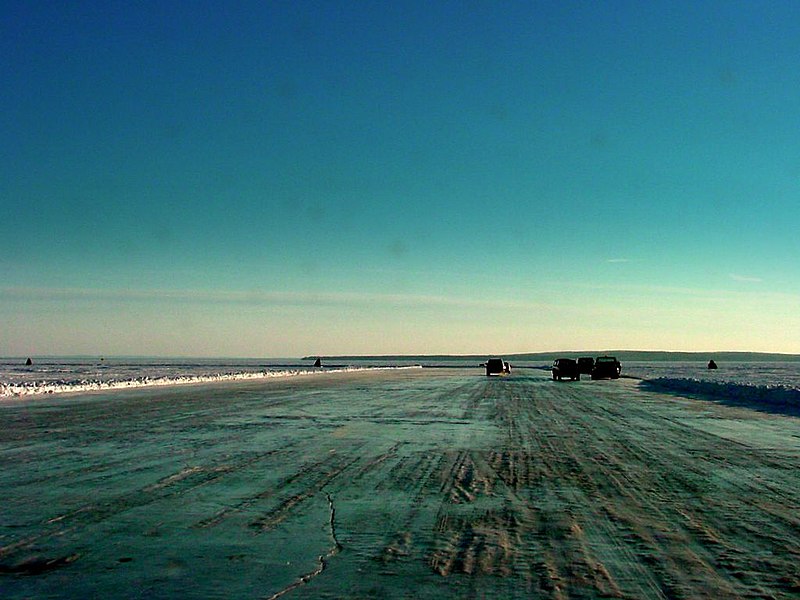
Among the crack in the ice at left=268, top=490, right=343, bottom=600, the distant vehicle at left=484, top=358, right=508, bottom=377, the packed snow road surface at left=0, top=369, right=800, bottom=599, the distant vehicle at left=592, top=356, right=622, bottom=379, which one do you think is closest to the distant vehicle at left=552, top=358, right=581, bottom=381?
the distant vehicle at left=592, top=356, right=622, bottom=379

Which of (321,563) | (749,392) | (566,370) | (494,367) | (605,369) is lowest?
(321,563)

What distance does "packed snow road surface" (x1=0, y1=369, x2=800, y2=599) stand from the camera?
17.9ft

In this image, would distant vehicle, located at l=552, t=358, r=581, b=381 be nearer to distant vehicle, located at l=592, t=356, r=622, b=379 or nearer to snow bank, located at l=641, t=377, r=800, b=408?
distant vehicle, located at l=592, t=356, r=622, b=379

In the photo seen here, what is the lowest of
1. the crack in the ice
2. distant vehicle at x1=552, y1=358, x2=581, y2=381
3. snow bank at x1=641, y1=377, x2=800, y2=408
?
the crack in the ice

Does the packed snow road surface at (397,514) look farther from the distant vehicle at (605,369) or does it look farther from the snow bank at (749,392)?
the distant vehicle at (605,369)

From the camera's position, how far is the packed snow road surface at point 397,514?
5453mm

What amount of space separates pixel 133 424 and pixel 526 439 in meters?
9.04

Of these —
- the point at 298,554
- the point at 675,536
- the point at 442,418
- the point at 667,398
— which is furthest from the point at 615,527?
the point at 667,398

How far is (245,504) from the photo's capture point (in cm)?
822

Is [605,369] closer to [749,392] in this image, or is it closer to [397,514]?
[749,392]

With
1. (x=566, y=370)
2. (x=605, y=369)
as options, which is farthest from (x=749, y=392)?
(x=605, y=369)

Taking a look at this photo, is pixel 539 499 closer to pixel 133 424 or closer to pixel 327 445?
pixel 327 445

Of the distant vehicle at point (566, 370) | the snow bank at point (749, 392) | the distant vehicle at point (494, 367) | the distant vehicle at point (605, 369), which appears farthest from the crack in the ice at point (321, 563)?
the distant vehicle at point (494, 367)

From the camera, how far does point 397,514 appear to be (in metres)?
7.75
